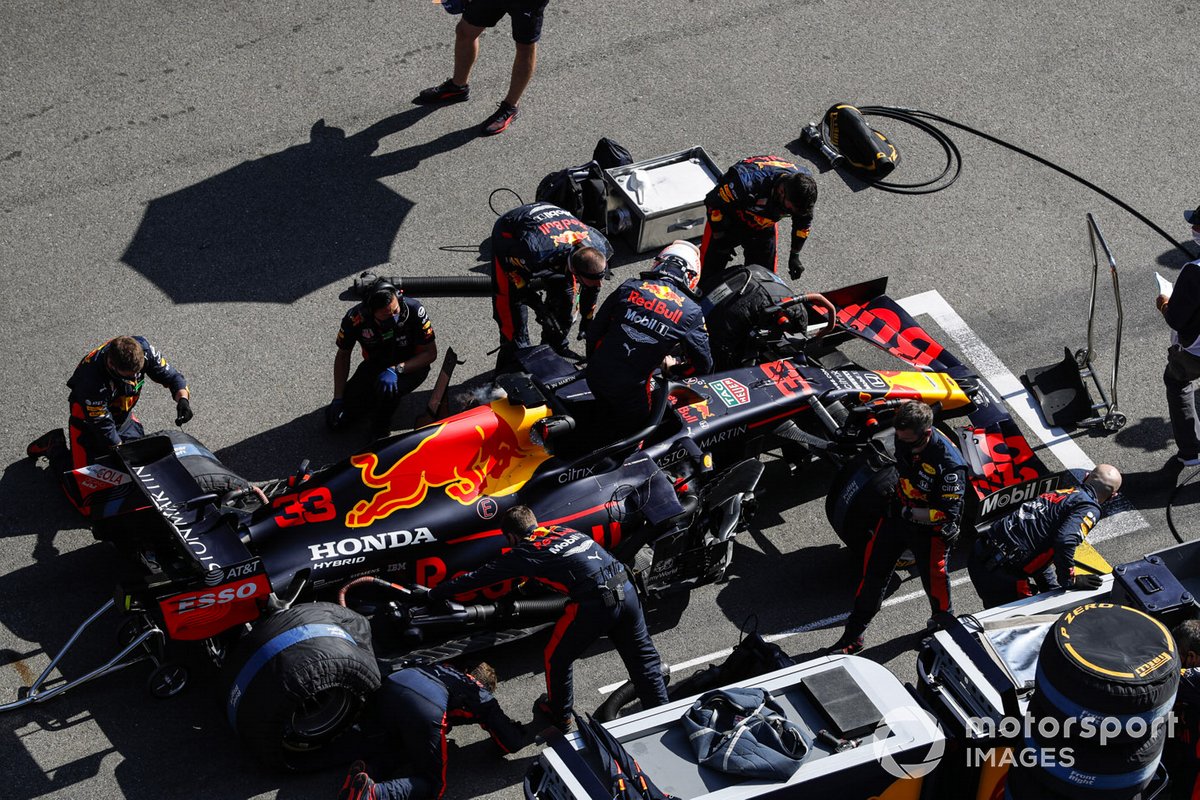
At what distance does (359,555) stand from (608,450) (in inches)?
64.0

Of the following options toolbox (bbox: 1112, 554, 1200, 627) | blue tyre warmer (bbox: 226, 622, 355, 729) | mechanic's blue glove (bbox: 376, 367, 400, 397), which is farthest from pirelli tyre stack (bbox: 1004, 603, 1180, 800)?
mechanic's blue glove (bbox: 376, 367, 400, 397)

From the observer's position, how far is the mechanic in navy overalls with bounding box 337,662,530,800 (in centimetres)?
694

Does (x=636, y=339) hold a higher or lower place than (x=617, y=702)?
higher

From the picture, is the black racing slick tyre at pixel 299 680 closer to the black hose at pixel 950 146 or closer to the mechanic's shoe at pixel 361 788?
the mechanic's shoe at pixel 361 788

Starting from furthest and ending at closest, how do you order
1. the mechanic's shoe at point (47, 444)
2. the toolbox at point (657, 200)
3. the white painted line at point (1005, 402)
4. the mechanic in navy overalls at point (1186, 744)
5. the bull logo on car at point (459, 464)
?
the toolbox at point (657, 200), the mechanic's shoe at point (47, 444), the white painted line at point (1005, 402), the bull logo on car at point (459, 464), the mechanic in navy overalls at point (1186, 744)

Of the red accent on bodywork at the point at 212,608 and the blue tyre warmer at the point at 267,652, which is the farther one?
the red accent on bodywork at the point at 212,608

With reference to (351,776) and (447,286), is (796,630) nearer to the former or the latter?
(351,776)

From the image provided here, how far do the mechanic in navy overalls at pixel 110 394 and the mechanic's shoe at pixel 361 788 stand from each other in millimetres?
2900

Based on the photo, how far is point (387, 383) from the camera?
9.15 m

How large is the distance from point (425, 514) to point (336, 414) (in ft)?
5.85

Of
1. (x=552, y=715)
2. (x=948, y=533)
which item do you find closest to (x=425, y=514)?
(x=552, y=715)

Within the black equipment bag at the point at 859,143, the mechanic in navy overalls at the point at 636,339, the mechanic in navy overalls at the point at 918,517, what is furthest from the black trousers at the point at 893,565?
the black equipment bag at the point at 859,143

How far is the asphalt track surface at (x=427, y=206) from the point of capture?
820 centimetres

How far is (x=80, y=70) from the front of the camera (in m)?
12.1
